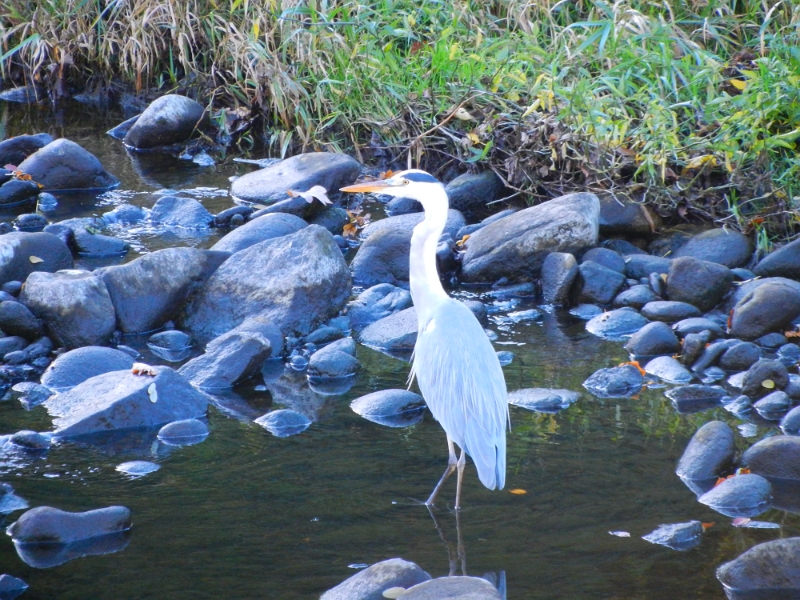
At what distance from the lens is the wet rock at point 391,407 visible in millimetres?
4445

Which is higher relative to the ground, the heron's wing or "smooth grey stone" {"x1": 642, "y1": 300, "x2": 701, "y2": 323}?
the heron's wing

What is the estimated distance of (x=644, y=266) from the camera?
Result: 19.8 feet

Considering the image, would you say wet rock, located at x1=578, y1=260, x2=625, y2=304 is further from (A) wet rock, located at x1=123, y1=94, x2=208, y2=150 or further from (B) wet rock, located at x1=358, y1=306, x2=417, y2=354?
(A) wet rock, located at x1=123, y1=94, x2=208, y2=150

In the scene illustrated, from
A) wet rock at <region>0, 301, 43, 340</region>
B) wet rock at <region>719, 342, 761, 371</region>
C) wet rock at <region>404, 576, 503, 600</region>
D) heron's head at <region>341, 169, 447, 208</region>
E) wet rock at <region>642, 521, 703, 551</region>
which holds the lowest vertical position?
wet rock at <region>719, 342, 761, 371</region>

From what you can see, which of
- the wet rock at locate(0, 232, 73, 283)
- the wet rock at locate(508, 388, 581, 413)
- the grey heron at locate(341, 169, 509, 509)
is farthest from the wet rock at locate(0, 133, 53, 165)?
the wet rock at locate(508, 388, 581, 413)

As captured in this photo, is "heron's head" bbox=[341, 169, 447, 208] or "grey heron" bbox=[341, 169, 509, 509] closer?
"grey heron" bbox=[341, 169, 509, 509]

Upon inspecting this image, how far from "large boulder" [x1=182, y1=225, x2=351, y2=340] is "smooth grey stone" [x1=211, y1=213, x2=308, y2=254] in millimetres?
517

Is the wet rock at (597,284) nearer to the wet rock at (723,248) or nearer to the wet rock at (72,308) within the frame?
the wet rock at (723,248)

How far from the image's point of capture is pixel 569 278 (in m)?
5.82

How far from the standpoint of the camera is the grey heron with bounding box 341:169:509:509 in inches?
146

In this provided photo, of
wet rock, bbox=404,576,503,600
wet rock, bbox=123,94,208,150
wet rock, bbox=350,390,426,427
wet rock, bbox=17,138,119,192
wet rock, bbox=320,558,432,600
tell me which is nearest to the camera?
Answer: wet rock, bbox=404,576,503,600

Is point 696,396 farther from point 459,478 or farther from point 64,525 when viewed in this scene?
point 64,525

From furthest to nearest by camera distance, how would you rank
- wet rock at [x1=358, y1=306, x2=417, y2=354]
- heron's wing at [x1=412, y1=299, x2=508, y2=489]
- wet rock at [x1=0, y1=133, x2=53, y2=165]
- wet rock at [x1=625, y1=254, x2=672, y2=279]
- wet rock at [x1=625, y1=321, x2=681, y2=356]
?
1. wet rock at [x1=0, y1=133, x2=53, y2=165]
2. wet rock at [x1=625, y1=254, x2=672, y2=279]
3. wet rock at [x1=358, y1=306, x2=417, y2=354]
4. wet rock at [x1=625, y1=321, x2=681, y2=356]
5. heron's wing at [x1=412, y1=299, x2=508, y2=489]

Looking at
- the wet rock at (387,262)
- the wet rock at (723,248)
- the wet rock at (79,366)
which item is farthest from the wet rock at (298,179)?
the wet rock at (723,248)
